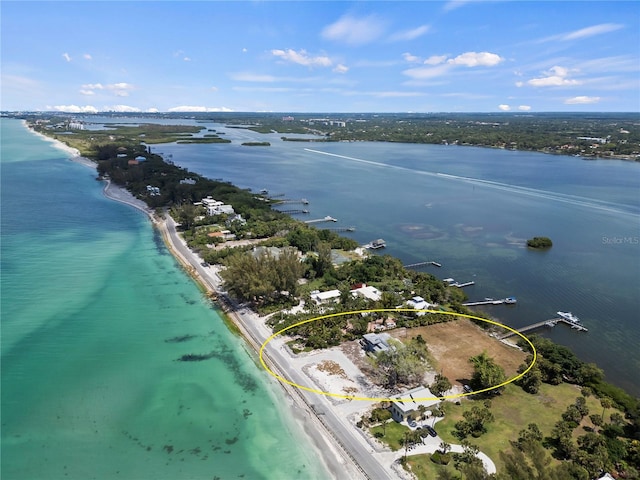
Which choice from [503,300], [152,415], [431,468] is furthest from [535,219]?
[152,415]

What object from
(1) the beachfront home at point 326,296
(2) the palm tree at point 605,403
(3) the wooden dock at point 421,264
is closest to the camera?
(2) the palm tree at point 605,403

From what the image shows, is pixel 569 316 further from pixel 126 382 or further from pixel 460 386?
pixel 126 382

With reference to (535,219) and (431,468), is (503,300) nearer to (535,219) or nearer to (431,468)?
(431,468)

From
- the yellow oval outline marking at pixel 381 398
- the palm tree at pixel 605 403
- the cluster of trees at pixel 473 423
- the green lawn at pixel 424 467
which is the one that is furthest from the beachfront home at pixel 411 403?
the palm tree at pixel 605 403

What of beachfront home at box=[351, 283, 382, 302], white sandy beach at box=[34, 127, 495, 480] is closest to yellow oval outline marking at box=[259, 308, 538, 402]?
white sandy beach at box=[34, 127, 495, 480]

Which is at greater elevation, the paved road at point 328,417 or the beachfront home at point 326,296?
the beachfront home at point 326,296

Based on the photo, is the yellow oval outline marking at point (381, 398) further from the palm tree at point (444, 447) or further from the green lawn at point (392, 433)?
the palm tree at point (444, 447)

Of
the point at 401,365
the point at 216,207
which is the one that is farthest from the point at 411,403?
the point at 216,207
